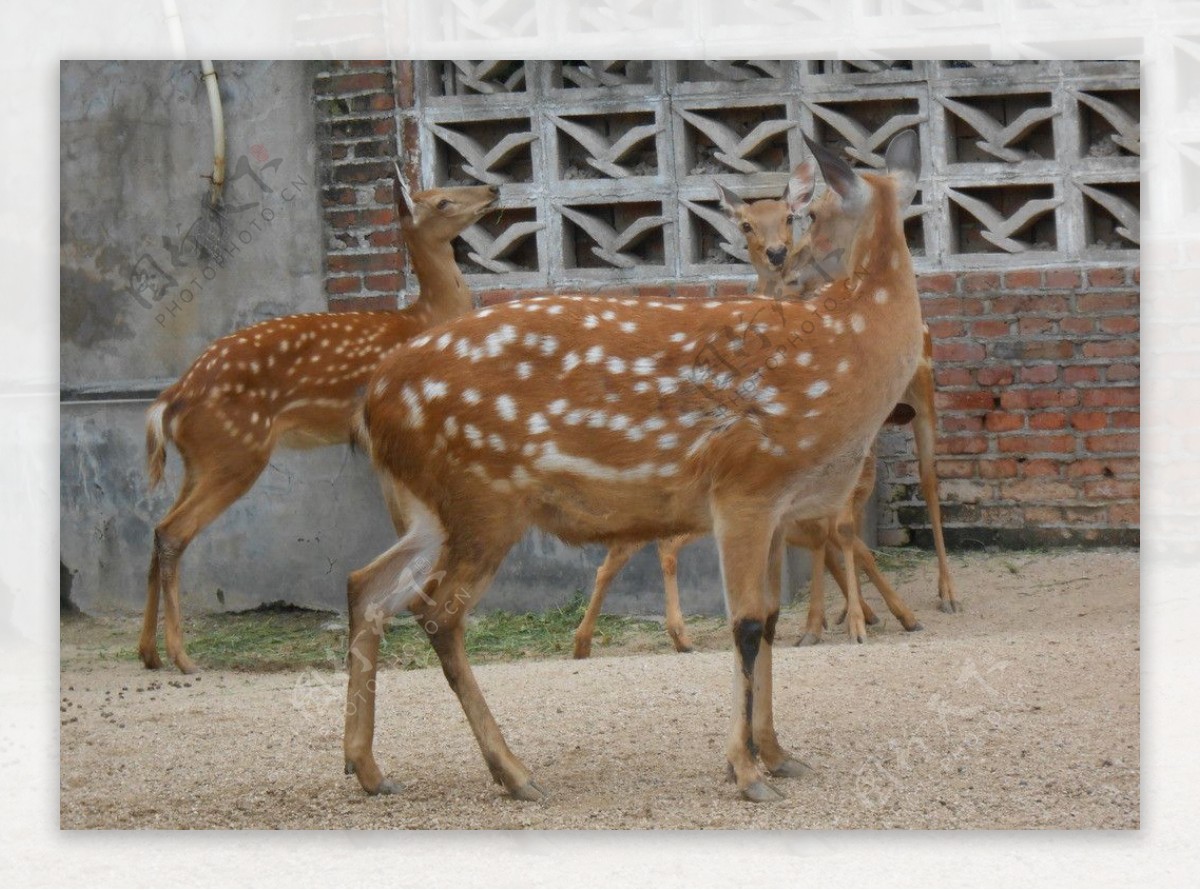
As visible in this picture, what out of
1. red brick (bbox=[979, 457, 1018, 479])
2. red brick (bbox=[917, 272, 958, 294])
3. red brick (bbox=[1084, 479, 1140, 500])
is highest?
red brick (bbox=[917, 272, 958, 294])

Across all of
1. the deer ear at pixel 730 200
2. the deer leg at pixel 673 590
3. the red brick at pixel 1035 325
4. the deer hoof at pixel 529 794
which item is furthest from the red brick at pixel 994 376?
the deer hoof at pixel 529 794

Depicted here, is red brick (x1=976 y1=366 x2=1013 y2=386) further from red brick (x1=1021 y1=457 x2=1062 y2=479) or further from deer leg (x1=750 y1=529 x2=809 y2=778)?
deer leg (x1=750 y1=529 x2=809 y2=778)

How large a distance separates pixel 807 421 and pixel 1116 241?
111 cm

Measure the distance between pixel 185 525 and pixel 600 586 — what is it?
1032 mm

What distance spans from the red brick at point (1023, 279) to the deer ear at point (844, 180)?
29.1 inches

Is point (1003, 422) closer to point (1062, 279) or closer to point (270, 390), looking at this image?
point (1062, 279)

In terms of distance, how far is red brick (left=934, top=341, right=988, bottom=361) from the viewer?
4309 mm

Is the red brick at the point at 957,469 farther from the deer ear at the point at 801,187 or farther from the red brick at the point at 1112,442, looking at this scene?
the deer ear at the point at 801,187

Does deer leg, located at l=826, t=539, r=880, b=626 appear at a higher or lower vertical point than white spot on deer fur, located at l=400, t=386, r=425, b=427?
lower

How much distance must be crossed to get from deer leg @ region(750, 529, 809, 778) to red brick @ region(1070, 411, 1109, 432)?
0.98 meters

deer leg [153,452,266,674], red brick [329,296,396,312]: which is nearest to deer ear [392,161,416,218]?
red brick [329,296,396,312]

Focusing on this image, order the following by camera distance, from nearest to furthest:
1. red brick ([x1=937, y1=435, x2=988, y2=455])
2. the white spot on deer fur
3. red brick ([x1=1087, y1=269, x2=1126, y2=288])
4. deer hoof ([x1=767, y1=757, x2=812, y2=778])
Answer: the white spot on deer fur → deer hoof ([x1=767, y1=757, x2=812, y2=778]) → red brick ([x1=1087, y1=269, x2=1126, y2=288]) → red brick ([x1=937, y1=435, x2=988, y2=455])

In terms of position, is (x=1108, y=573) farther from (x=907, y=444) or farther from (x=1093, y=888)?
(x=1093, y=888)

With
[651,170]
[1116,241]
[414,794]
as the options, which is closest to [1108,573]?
[1116,241]
